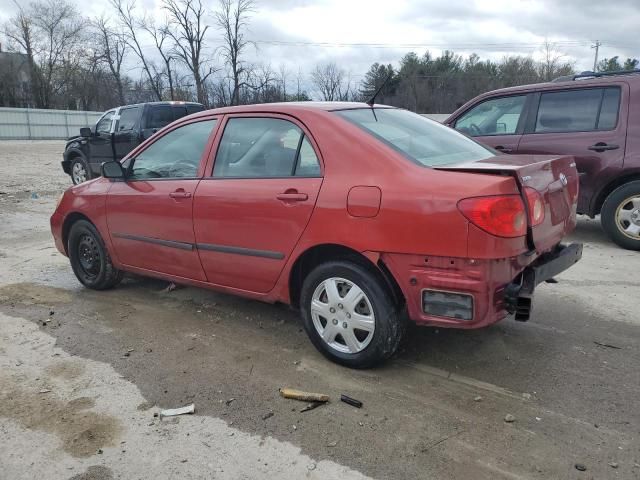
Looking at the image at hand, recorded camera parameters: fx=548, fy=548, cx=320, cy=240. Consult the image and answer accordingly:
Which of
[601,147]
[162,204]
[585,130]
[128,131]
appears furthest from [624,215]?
[128,131]

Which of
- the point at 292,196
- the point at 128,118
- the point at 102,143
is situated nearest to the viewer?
the point at 292,196

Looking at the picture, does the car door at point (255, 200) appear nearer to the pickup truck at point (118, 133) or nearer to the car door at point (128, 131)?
the pickup truck at point (118, 133)

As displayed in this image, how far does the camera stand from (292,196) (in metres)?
3.46

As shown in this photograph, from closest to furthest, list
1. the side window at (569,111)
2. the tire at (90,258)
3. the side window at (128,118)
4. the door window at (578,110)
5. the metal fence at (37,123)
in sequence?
the tire at (90,258) < the door window at (578,110) < the side window at (569,111) < the side window at (128,118) < the metal fence at (37,123)

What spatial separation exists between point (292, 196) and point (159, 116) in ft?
30.8

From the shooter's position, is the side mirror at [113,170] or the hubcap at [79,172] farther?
the hubcap at [79,172]

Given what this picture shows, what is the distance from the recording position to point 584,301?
460 cm

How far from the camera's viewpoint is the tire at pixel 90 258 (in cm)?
503

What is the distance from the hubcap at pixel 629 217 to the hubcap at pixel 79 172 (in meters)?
11.5

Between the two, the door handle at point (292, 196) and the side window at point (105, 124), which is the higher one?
the side window at point (105, 124)

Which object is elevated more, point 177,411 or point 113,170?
point 113,170

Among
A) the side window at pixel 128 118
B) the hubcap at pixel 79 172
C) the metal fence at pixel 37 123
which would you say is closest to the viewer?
the side window at pixel 128 118

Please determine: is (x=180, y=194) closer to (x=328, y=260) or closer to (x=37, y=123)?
(x=328, y=260)

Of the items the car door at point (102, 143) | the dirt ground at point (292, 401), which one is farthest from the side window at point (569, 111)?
the car door at point (102, 143)
